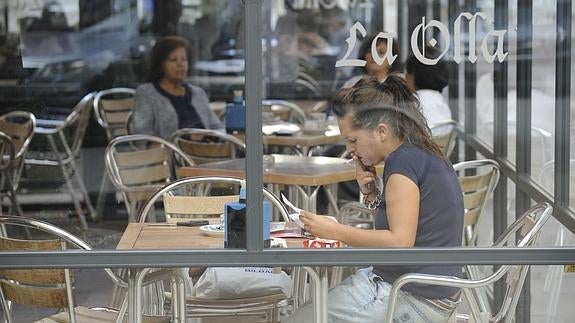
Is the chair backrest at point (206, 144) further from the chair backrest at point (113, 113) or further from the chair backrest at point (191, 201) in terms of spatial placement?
the chair backrest at point (191, 201)

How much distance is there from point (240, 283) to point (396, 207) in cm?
75

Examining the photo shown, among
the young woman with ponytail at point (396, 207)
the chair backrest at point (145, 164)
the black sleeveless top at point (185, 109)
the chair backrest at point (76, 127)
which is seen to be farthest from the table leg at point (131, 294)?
the chair backrest at point (76, 127)

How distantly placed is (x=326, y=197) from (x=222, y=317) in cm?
185

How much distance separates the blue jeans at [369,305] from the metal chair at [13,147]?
2363 mm

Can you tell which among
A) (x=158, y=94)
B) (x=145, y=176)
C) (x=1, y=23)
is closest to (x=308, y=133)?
(x=158, y=94)

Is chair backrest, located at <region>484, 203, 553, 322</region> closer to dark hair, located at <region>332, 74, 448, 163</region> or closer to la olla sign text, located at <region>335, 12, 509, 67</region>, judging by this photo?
dark hair, located at <region>332, 74, 448, 163</region>

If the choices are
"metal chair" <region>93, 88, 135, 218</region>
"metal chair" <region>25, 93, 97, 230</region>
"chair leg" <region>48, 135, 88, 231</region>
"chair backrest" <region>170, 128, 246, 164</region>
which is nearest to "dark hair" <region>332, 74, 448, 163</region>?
"chair backrest" <region>170, 128, 246, 164</region>

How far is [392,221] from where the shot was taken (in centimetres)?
318

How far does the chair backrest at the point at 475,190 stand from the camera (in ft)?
14.6

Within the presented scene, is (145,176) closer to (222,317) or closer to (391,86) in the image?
(222,317)

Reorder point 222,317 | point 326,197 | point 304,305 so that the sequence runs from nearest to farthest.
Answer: point 304,305
point 222,317
point 326,197

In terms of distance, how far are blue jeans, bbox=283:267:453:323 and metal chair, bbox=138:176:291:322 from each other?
1.20ft

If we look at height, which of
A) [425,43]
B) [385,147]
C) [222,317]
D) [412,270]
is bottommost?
[222,317]

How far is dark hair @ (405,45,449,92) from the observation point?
3402mm
